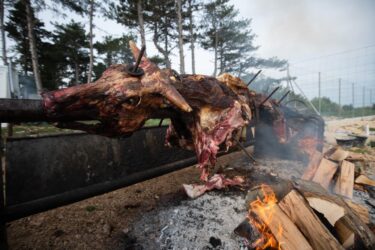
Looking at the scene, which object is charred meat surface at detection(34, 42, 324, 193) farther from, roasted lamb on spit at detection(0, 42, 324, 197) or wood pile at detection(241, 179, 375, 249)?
wood pile at detection(241, 179, 375, 249)

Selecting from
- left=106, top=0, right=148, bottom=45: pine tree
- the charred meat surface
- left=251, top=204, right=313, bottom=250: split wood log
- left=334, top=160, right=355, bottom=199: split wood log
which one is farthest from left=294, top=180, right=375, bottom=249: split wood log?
left=106, top=0, right=148, bottom=45: pine tree

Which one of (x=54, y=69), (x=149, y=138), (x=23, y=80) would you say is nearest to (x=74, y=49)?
(x=54, y=69)

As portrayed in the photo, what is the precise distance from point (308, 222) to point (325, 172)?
6.03 ft

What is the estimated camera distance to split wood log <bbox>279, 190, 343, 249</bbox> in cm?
160

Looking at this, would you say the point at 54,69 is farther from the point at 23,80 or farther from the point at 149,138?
the point at 149,138

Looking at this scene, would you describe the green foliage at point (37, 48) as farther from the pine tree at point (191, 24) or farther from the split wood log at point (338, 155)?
the split wood log at point (338, 155)

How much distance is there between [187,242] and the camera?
6.20ft

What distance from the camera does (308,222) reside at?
1733 mm

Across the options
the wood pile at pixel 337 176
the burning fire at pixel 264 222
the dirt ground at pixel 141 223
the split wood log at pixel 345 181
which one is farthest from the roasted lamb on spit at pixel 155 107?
the split wood log at pixel 345 181

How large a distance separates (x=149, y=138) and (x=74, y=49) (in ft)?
87.2

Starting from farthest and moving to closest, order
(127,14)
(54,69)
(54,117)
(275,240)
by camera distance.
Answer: (54,69) < (127,14) < (275,240) < (54,117)

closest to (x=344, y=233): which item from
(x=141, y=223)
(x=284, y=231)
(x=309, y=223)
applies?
(x=309, y=223)

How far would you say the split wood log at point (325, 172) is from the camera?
309cm

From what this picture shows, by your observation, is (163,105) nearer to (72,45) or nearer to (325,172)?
(325,172)
